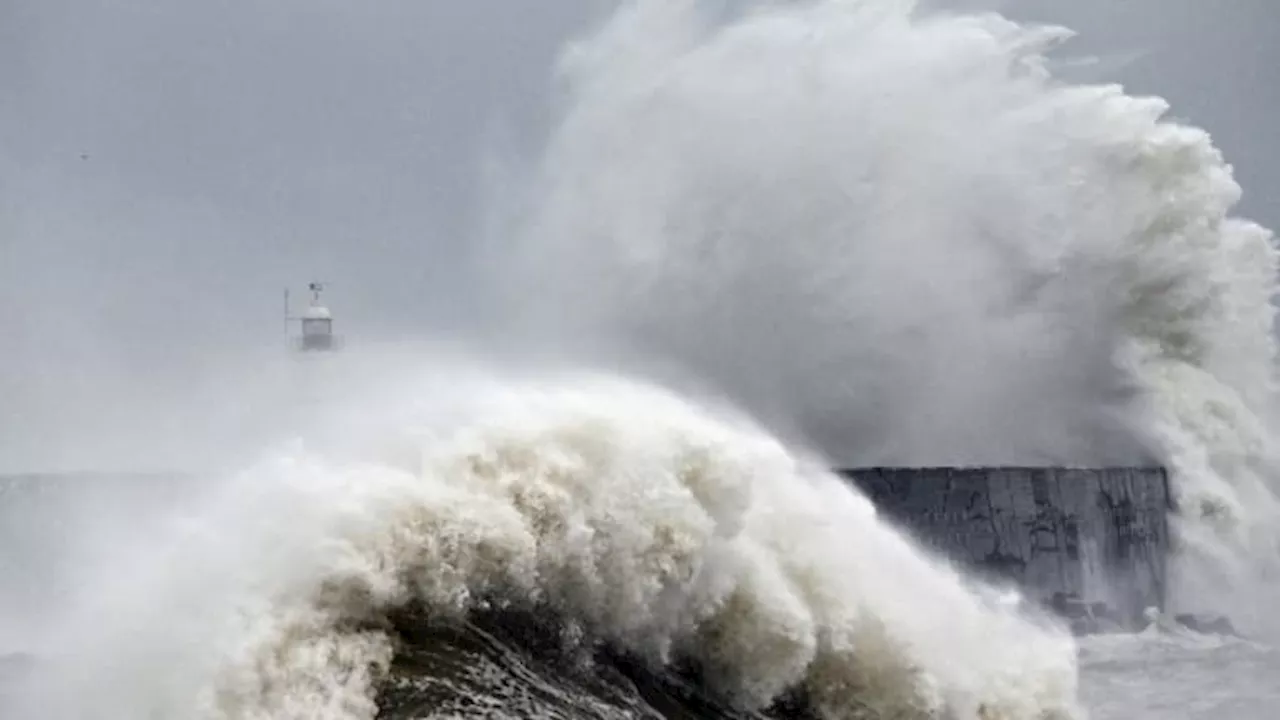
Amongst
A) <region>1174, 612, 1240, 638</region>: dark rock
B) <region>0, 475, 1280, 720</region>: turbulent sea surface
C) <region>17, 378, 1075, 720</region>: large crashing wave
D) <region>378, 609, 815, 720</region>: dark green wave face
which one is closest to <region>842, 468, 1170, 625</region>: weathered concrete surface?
<region>1174, 612, 1240, 638</region>: dark rock

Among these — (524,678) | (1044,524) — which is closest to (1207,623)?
(1044,524)

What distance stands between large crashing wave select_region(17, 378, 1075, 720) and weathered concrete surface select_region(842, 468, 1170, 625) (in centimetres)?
852

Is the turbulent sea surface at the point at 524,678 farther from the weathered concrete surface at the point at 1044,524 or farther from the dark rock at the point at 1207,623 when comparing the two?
the dark rock at the point at 1207,623

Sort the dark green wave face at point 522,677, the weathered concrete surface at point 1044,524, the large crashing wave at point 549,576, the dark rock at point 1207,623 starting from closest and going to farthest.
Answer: the large crashing wave at point 549,576 < the dark green wave face at point 522,677 < the weathered concrete surface at point 1044,524 < the dark rock at point 1207,623

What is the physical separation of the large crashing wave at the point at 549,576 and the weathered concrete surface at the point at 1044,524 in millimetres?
8517

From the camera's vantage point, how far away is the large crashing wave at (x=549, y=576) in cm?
749

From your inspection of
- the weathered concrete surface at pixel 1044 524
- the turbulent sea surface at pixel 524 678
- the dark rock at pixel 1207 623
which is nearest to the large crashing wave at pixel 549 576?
the turbulent sea surface at pixel 524 678

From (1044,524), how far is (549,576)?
1378 centimetres

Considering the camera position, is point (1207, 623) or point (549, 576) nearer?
point (549, 576)

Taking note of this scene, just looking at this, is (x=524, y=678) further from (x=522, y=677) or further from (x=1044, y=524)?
(x=1044, y=524)

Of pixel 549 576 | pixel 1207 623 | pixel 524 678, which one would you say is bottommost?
pixel 1207 623

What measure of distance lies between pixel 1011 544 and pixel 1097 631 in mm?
1650

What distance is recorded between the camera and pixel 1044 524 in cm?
2139

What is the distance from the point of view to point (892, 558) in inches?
452
